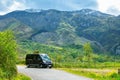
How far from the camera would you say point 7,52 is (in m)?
23.4

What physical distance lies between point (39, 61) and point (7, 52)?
142ft

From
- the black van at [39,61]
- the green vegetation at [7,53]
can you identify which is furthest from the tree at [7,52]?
the black van at [39,61]

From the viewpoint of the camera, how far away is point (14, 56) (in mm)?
23922

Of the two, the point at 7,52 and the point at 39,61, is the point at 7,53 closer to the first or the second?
the point at 7,52

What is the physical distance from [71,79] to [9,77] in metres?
12.0

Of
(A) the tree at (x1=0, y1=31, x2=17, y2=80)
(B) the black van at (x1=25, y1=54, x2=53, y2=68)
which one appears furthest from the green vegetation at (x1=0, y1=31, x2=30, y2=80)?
(B) the black van at (x1=25, y1=54, x2=53, y2=68)

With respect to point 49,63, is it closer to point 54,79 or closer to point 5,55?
point 54,79

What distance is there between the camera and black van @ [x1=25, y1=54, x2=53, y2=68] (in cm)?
6585

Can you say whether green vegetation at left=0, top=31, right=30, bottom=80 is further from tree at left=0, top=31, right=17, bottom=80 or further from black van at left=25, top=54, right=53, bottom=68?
black van at left=25, top=54, right=53, bottom=68

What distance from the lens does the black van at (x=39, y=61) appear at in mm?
65850

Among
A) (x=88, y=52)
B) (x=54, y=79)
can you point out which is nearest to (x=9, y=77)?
(x=54, y=79)

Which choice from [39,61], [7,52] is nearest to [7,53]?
[7,52]

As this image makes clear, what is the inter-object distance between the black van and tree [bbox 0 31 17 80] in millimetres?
41262

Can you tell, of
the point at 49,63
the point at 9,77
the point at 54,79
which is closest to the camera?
the point at 9,77
